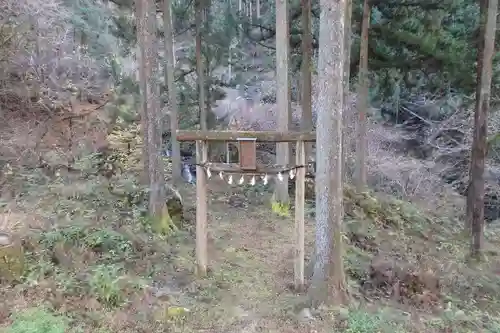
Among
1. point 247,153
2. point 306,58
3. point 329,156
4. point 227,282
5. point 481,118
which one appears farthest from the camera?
point 306,58

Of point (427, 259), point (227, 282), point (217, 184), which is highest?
point (217, 184)

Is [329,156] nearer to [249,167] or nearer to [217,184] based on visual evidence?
[249,167]

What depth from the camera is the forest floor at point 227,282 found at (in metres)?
6.28

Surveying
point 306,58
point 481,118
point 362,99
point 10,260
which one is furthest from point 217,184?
point 10,260

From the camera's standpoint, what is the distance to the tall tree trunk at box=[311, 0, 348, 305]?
6.43m

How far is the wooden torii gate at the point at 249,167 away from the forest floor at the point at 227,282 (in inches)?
22.1

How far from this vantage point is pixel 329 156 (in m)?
6.59

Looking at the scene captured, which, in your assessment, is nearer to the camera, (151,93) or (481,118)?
(151,93)

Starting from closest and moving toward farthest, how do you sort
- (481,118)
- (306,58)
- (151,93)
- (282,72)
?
(151,93) → (481,118) → (282,72) → (306,58)

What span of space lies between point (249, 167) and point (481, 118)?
6.00 meters

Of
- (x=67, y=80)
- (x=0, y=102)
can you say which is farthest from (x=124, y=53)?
(x=0, y=102)

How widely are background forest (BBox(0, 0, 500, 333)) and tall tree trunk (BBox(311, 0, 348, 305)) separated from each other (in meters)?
0.48

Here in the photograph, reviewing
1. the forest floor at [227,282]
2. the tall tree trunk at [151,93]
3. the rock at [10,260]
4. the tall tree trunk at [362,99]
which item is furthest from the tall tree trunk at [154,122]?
the tall tree trunk at [362,99]

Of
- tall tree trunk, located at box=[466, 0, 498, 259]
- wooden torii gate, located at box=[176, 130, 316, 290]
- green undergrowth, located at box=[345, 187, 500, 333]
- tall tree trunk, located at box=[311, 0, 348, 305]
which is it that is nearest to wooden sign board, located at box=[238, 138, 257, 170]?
wooden torii gate, located at box=[176, 130, 316, 290]
